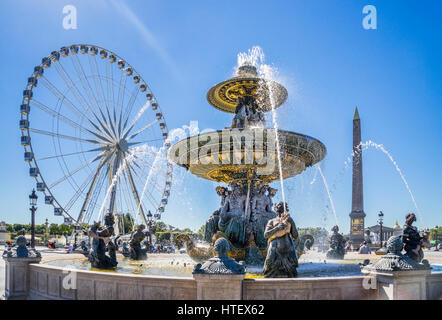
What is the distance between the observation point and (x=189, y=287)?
489cm

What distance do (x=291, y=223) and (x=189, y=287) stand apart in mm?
2347

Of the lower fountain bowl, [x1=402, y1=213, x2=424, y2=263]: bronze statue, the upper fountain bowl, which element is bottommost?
[x1=402, y1=213, x2=424, y2=263]: bronze statue

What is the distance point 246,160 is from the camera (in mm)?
10352

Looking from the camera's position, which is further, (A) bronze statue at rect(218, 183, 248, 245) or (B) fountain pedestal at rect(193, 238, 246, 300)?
(A) bronze statue at rect(218, 183, 248, 245)

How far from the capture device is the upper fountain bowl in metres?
11.5

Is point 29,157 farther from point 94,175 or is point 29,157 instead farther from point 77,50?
point 77,50

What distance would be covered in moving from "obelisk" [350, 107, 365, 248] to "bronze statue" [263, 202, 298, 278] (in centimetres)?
3408

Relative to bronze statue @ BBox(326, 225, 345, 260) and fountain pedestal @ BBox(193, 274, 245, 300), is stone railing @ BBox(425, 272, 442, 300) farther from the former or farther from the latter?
bronze statue @ BBox(326, 225, 345, 260)

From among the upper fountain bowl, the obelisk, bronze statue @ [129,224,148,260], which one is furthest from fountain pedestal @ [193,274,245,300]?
the obelisk

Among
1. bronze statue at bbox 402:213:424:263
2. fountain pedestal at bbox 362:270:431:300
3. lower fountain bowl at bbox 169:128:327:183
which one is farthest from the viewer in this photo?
lower fountain bowl at bbox 169:128:327:183

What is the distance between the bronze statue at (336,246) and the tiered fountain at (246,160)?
156cm

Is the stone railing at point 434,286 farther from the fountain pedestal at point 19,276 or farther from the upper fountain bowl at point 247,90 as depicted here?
the upper fountain bowl at point 247,90

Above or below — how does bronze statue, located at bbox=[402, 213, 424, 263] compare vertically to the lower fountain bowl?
below
